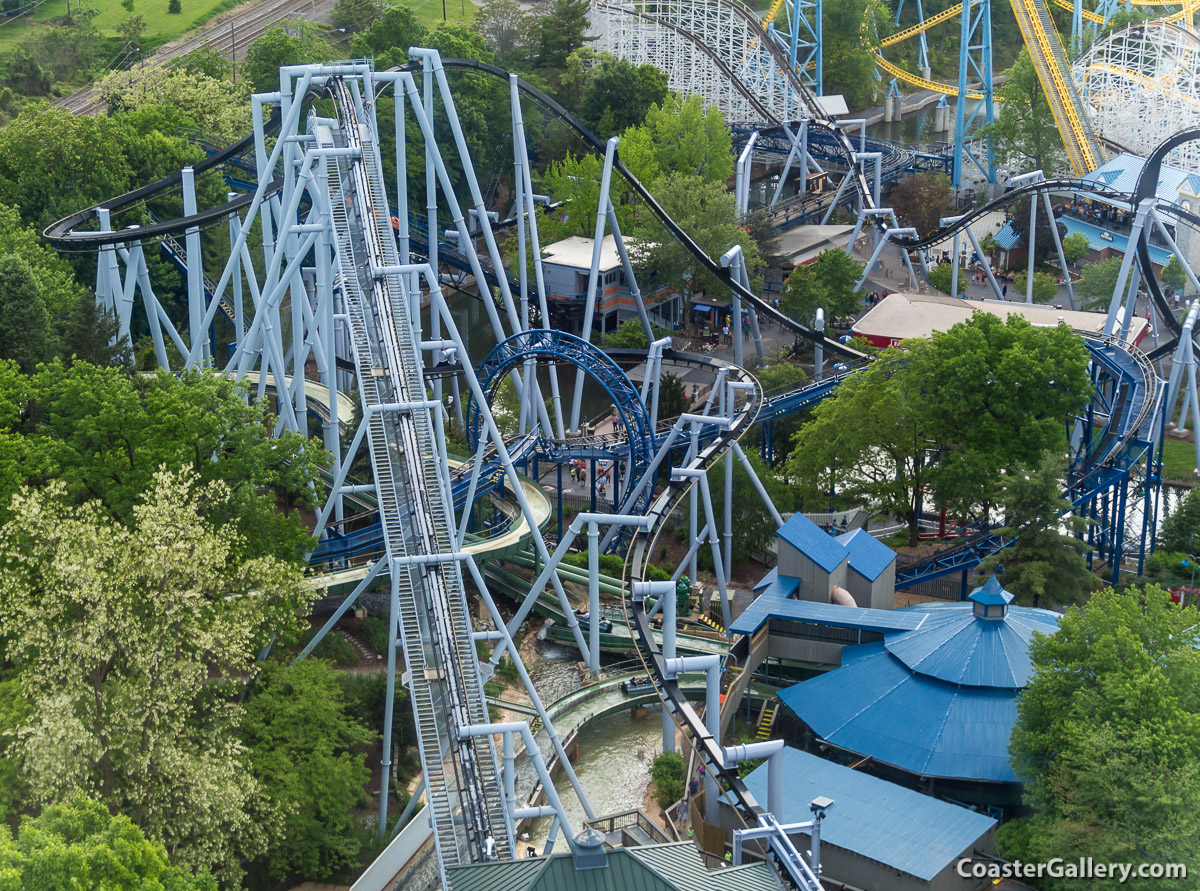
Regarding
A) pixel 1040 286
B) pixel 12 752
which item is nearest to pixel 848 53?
pixel 1040 286

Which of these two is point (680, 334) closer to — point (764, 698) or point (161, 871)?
point (764, 698)

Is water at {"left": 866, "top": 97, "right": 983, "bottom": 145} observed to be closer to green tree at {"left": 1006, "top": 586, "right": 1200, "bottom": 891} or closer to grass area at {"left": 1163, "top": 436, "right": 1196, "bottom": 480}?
grass area at {"left": 1163, "top": 436, "right": 1196, "bottom": 480}

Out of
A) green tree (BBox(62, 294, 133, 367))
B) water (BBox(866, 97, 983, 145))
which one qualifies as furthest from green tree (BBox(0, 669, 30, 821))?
water (BBox(866, 97, 983, 145))

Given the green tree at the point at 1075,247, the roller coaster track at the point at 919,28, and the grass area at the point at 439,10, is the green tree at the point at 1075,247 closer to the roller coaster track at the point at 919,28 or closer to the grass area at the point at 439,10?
the roller coaster track at the point at 919,28

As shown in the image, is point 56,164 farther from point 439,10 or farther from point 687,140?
point 439,10

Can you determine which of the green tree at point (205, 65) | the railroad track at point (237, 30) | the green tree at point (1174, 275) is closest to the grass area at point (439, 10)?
the railroad track at point (237, 30)

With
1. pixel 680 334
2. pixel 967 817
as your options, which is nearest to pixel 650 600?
pixel 967 817

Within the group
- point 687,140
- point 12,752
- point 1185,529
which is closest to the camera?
point 12,752
